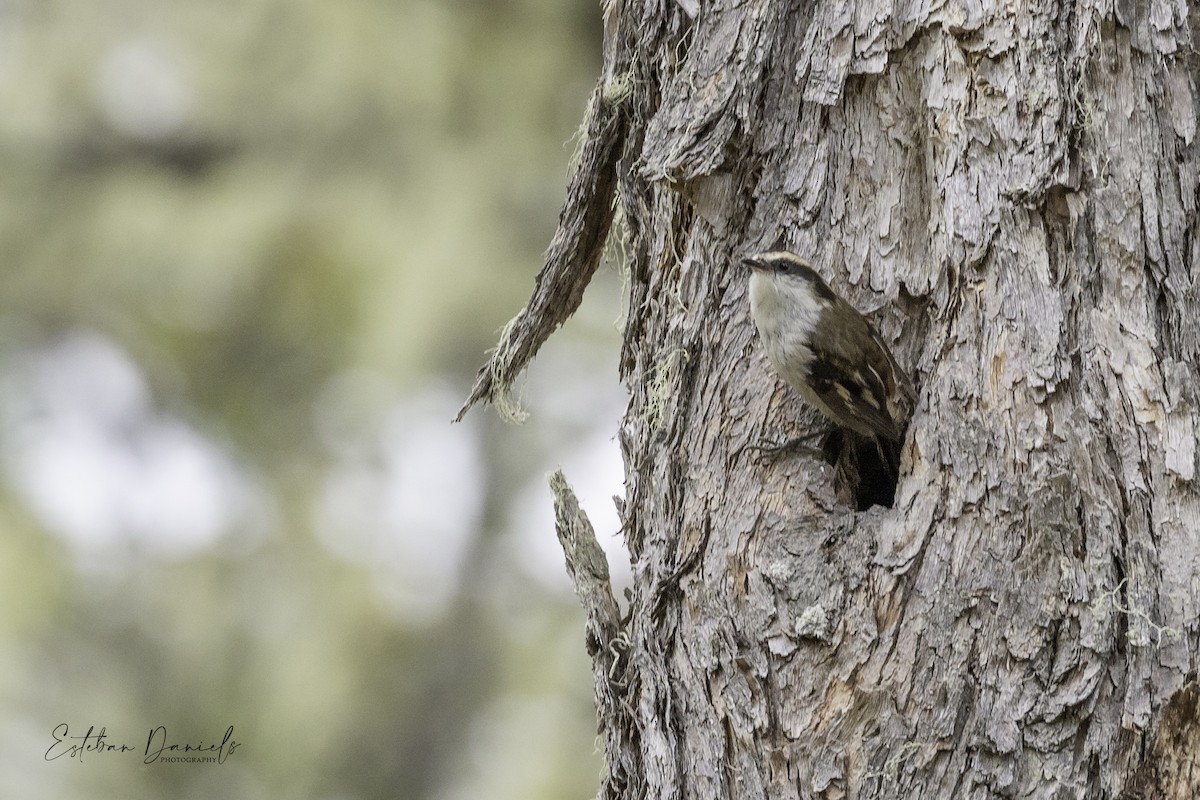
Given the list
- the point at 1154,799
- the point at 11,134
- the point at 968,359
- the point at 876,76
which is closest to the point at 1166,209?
the point at 968,359

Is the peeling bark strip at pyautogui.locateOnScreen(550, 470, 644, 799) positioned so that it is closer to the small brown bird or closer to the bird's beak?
the small brown bird

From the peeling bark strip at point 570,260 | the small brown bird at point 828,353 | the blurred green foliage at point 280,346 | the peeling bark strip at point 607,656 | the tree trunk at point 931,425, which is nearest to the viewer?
the tree trunk at point 931,425

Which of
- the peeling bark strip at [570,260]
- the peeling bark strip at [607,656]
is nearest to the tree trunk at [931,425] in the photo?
the peeling bark strip at [607,656]

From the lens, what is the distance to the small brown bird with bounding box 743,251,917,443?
2459 mm

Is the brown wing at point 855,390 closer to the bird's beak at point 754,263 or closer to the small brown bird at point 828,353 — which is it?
the small brown bird at point 828,353

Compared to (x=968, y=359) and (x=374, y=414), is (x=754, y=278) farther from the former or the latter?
(x=374, y=414)

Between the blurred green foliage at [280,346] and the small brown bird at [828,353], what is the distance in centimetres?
311

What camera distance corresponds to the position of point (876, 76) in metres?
2.54

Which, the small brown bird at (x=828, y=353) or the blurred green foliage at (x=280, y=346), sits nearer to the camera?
the small brown bird at (x=828, y=353)

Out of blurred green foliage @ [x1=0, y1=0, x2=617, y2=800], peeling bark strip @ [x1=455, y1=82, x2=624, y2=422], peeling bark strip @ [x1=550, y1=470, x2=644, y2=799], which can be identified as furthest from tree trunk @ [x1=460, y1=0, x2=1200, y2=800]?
blurred green foliage @ [x1=0, y1=0, x2=617, y2=800]

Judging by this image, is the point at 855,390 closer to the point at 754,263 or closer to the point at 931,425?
the point at 931,425

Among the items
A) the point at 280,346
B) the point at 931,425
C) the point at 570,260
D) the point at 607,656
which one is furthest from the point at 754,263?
the point at 280,346

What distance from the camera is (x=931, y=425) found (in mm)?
2338

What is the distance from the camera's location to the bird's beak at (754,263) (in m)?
2.53
